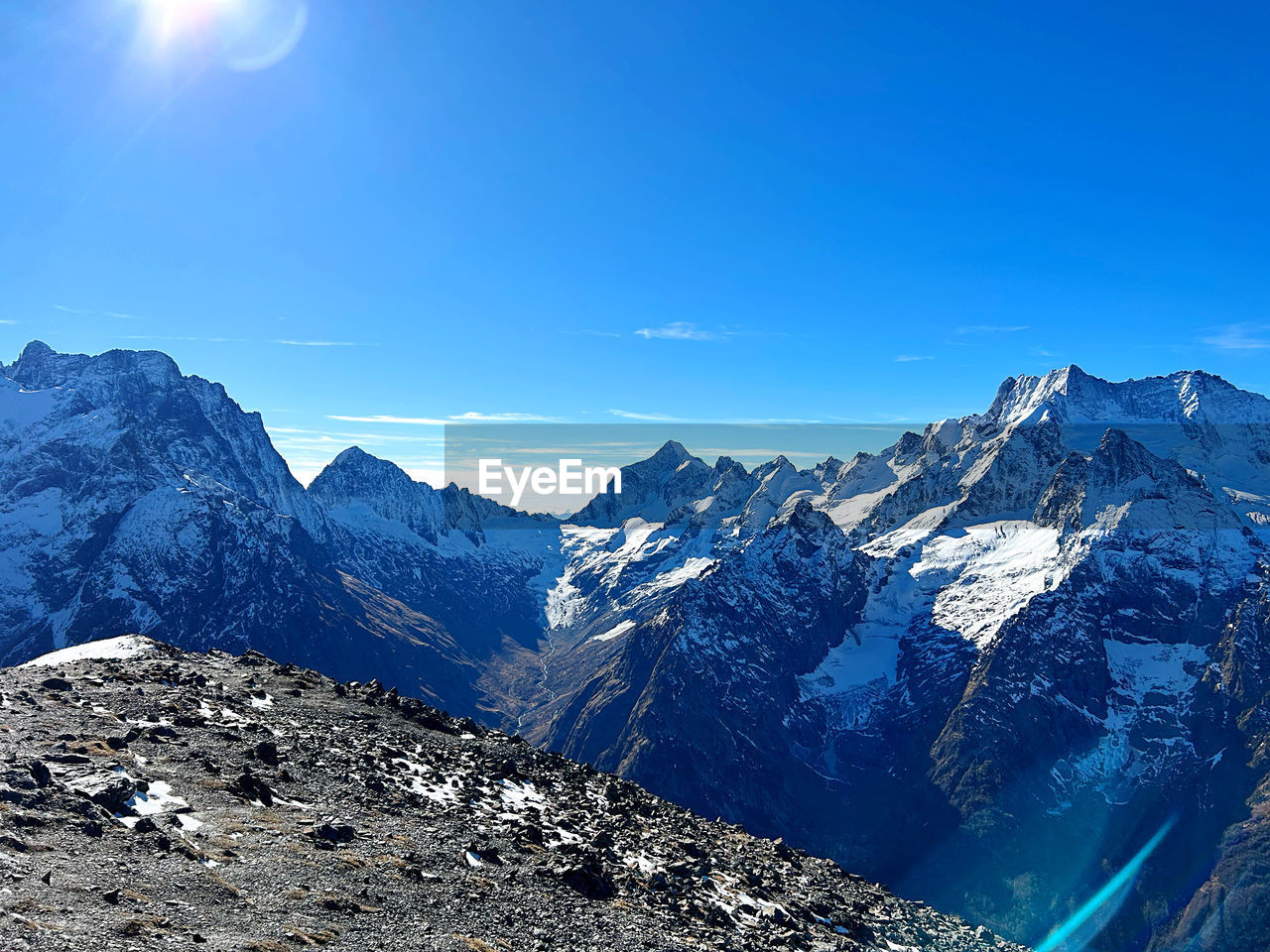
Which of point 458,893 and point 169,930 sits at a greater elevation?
point 169,930

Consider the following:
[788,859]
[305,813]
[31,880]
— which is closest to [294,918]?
[31,880]

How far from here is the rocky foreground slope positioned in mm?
21234

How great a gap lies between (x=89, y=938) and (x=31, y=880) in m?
3.85

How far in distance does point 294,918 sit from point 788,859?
3400 cm

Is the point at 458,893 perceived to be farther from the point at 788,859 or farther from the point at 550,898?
the point at 788,859

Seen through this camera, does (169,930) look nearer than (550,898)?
Yes

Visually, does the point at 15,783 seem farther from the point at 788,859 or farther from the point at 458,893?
the point at 788,859

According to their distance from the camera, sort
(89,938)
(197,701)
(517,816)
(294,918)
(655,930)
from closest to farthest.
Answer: (89,938)
(294,918)
(655,930)
(517,816)
(197,701)

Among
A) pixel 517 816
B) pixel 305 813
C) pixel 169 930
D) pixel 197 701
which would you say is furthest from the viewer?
pixel 197 701

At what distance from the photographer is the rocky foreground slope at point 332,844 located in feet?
69.7

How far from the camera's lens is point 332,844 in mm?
27562

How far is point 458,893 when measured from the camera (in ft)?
85.6

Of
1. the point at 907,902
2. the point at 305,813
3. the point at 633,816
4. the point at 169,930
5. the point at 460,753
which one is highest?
the point at 169,930

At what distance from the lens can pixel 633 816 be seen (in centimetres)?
4322
